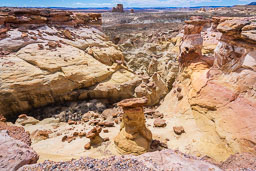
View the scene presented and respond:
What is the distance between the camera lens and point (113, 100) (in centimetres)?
1078

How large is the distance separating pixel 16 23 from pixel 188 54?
11.6 m

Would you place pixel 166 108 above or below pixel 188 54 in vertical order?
below

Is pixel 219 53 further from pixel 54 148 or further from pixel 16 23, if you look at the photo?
pixel 16 23

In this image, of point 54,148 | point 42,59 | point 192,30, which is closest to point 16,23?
point 42,59

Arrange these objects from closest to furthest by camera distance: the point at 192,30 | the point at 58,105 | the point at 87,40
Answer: the point at 192,30, the point at 58,105, the point at 87,40

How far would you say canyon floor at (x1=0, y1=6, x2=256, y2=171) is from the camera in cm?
376

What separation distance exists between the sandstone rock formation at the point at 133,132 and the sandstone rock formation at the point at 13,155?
8.80 feet

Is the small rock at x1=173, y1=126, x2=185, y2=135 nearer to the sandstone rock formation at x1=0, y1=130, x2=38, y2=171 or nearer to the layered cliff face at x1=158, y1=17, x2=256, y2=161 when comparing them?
the layered cliff face at x1=158, y1=17, x2=256, y2=161

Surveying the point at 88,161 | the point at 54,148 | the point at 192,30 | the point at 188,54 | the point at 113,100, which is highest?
the point at 192,30

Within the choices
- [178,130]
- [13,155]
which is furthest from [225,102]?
[13,155]

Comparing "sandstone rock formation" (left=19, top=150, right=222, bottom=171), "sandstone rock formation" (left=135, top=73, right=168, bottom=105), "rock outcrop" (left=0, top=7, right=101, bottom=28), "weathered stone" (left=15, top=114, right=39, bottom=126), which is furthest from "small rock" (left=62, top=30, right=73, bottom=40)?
"sandstone rock formation" (left=19, top=150, right=222, bottom=171)

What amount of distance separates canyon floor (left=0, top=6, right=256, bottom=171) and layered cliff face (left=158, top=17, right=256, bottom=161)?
3cm

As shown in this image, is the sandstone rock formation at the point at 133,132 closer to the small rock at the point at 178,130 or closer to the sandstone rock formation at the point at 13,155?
the small rock at the point at 178,130

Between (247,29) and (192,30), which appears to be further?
(192,30)
